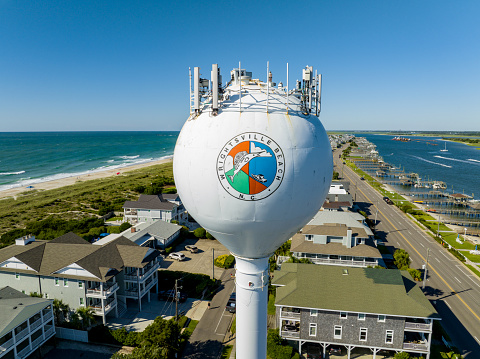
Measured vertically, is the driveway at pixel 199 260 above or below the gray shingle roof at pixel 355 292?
below

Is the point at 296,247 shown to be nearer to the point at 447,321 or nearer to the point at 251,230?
the point at 447,321

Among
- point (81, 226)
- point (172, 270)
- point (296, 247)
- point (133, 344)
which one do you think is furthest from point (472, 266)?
point (81, 226)

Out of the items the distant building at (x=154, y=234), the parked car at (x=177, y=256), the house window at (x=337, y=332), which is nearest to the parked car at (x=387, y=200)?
the distant building at (x=154, y=234)

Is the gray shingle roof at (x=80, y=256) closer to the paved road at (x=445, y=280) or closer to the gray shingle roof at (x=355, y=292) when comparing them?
the gray shingle roof at (x=355, y=292)

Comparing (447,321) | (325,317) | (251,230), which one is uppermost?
(251,230)

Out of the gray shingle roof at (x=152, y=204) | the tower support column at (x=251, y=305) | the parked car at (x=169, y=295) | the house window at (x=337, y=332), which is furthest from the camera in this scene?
the gray shingle roof at (x=152, y=204)

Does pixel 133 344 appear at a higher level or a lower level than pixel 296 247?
lower

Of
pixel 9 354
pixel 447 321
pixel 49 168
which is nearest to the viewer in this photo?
pixel 9 354
